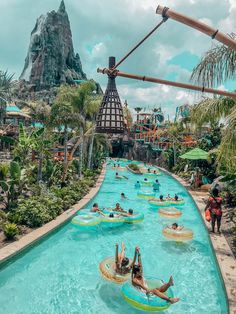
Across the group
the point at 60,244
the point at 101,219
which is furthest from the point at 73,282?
the point at 101,219

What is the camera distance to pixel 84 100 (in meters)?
24.1

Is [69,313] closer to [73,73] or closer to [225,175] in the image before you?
[225,175]

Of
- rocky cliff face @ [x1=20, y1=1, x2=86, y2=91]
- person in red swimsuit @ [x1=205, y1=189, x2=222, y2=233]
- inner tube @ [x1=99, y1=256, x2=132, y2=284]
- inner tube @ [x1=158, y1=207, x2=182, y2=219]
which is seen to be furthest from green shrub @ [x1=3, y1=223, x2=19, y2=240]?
rocky cliff face @ [x1=20, y1=1, x2=86, y2=91]

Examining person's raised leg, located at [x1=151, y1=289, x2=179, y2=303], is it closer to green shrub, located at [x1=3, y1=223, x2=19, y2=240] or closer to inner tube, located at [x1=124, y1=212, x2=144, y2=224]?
green shrub, located at [x1=3, y1=223, x2=19, y2=240]

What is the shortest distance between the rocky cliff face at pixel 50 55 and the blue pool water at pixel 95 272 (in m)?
76.5

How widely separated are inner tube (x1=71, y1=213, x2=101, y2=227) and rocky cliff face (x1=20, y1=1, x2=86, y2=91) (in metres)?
75.0

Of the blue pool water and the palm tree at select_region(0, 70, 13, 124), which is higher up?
the palm tree at select_region(0, 70, 13, 124)

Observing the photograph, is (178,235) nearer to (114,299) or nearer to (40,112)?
(114,299)

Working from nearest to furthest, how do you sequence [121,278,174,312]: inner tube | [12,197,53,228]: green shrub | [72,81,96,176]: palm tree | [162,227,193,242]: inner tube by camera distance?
[121,278,174,312]: inner tube
[12,197,53,228]: green shrub
[162,227,193,242]: inner tube
[72,81,96,176]: palm tree

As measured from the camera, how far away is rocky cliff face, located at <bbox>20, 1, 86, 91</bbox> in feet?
277

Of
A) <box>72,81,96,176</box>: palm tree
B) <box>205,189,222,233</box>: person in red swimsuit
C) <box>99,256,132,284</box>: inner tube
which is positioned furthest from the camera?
<box>72,81,96,176</box>: palm tree

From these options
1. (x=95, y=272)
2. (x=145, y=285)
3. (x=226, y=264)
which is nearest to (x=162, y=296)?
(x=145, y=285)

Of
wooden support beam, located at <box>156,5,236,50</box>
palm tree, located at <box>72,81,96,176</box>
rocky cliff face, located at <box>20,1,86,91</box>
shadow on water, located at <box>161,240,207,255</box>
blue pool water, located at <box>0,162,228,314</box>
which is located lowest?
blue pool water, located at <box>0,162,228,314</box>

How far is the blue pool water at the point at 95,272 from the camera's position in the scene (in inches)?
305
